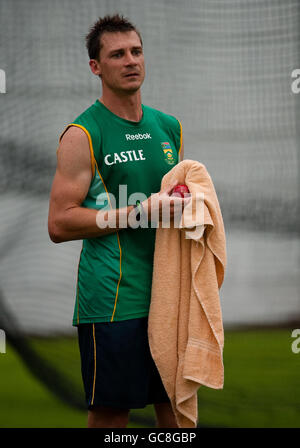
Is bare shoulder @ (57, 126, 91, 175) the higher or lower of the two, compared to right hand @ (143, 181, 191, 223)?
higher

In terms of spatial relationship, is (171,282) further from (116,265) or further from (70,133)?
(70,133)

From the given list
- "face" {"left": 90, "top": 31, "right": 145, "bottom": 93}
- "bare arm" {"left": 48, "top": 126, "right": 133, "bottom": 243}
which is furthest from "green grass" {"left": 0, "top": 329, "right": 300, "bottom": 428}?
"face" {"left": 90, "top": 31, "right": 145, "bottom": 93}

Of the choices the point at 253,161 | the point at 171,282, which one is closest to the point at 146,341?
the point at 171,282

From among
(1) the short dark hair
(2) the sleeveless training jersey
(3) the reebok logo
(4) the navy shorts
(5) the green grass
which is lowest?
(5) the green grass

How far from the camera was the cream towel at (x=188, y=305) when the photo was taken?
2.16 meters

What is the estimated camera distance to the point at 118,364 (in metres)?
2.23

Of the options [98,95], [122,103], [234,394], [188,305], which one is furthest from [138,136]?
[234,394]

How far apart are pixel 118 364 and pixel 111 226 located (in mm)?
448

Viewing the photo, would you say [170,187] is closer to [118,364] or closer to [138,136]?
[138,136]

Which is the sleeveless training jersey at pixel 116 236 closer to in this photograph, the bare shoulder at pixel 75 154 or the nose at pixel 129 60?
the bare shoulder at pixel 75 154

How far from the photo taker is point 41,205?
11.2 ft

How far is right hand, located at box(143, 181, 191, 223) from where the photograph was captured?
83.9 inches

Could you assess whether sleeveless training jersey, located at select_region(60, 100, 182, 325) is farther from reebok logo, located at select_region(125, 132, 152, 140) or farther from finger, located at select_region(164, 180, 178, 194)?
finger, located at select_region(164, 180, 178, 194)
